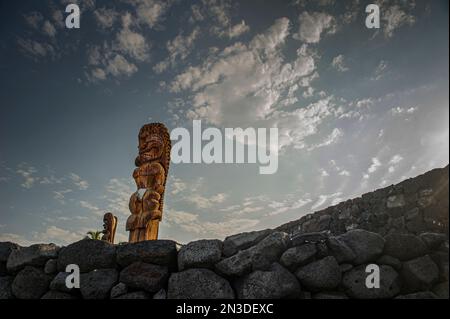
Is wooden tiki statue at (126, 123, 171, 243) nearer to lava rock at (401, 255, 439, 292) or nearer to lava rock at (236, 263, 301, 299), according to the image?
lava rock at (236, 263, 301, 299)

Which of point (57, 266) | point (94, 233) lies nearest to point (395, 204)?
point (57, 266)

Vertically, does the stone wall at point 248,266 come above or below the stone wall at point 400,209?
below

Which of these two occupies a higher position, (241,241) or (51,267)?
(241,241)

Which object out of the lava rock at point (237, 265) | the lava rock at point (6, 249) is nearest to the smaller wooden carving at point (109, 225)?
the lava rock at point (6, 249)

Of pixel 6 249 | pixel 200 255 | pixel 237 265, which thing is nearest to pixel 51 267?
pixel 6 249

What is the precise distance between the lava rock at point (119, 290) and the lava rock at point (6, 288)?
62.1 inches

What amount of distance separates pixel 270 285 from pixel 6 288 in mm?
3577

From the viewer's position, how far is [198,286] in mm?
3195

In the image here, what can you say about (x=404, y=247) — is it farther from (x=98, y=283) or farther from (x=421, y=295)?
(x=98, y=283)

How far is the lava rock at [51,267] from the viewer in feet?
12.3

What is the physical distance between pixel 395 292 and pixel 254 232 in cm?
171

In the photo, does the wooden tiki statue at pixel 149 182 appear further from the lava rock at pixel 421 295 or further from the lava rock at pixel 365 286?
the lava rock at pixel 421 295

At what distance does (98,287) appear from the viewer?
343 cm

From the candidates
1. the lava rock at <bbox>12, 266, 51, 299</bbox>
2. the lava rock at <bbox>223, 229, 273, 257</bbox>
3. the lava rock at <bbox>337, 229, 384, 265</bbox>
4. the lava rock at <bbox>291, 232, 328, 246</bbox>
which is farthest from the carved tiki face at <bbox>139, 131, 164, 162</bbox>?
the lava rock at <bbox>337, 229, 384, 265</bbox>
